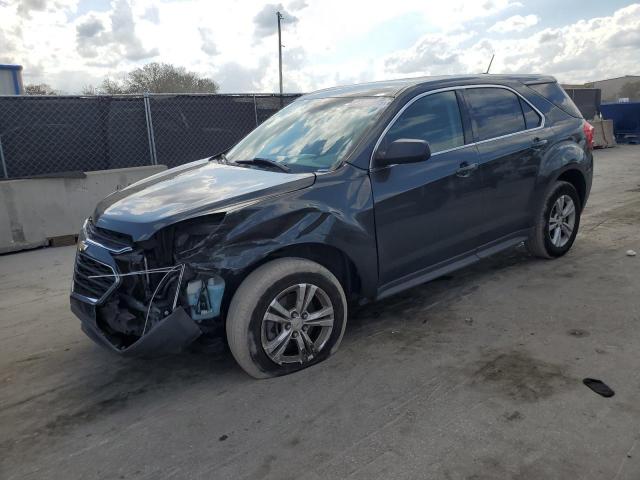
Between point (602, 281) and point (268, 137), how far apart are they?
10.6ft

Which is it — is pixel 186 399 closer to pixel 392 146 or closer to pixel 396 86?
pixel 392 146

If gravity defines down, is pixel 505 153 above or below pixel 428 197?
above

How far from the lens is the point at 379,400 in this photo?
3.05 metres

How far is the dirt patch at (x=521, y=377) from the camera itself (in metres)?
3.03

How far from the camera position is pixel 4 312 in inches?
194

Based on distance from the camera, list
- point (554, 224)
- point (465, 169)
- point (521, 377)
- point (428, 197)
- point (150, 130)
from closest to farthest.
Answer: point (521, 377) → point (428, 197) → point (465, 169) → point (554, 224) → point (150, 130)

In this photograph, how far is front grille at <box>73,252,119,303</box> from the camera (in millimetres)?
3258

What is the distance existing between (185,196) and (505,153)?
8.96ft

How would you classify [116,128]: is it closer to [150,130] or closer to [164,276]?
[150,130]

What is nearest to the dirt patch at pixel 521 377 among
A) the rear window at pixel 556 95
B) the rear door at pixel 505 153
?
the rear door at pixel 505 153

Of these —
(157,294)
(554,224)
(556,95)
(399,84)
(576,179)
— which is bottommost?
(554,224)

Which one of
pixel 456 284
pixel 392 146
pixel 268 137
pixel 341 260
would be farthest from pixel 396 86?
pixel 456 284

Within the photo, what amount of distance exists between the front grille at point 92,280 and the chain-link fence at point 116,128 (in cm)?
536

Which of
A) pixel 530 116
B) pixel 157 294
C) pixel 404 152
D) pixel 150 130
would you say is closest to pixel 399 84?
pixel 404 152
